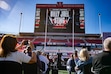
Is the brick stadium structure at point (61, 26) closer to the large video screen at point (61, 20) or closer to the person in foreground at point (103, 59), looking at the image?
the large video screen at point (61, 20)

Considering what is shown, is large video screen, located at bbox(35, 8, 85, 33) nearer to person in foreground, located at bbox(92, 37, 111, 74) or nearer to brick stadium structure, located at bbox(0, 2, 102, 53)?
brick stadium structure, located at bbox(0, 2, 102, 53)

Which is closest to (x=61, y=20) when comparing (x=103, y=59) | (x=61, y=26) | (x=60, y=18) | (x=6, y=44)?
(x=60, y=18)

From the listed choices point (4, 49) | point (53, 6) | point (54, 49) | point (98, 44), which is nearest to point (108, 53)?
point (4, 49)

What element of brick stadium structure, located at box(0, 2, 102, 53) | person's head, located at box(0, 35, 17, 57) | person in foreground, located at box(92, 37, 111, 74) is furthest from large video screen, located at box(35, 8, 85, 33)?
person's head, located at box(0, 35, 17, 57)

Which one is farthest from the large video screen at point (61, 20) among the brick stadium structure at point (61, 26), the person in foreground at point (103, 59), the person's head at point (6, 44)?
the person's head at point (6, 44)

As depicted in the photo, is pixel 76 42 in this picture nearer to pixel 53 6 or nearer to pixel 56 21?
pixel 56 21

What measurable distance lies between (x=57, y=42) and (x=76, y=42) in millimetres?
2274

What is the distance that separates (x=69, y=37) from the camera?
22375 millimetres

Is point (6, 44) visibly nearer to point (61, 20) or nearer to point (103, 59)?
point (103, 59)

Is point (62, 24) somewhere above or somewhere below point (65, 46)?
above

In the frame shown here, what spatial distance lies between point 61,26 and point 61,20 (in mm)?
715

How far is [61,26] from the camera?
2286 centimetres

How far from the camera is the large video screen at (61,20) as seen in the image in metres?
22.7

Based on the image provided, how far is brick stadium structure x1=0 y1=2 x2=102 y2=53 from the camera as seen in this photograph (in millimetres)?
22359
